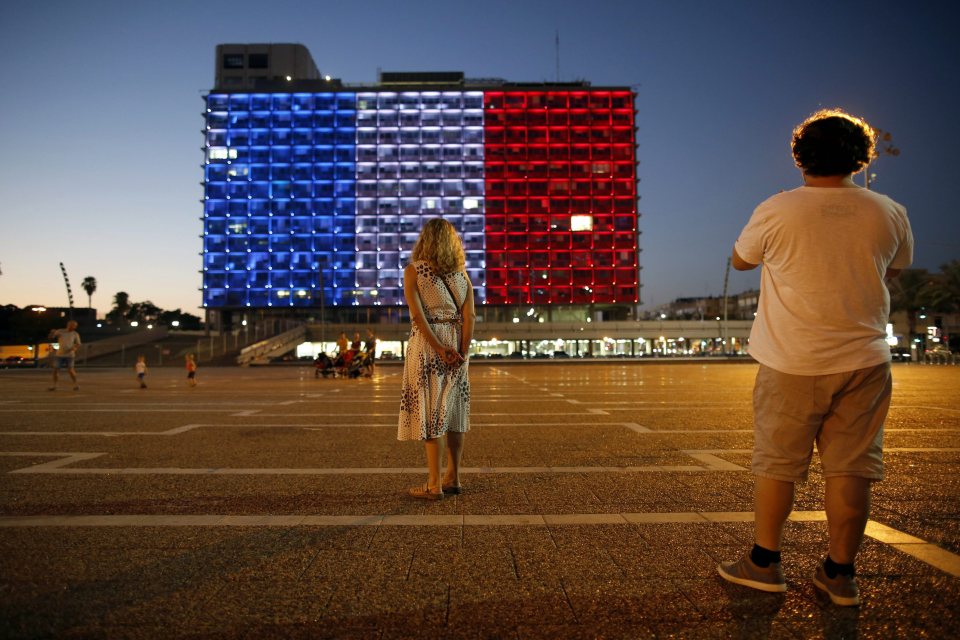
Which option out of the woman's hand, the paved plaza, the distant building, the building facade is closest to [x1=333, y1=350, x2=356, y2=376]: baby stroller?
the paved plaza

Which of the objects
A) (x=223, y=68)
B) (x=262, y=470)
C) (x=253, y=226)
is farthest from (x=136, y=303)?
(x=262, y=470)

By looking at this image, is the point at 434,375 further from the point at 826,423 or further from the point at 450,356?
the point at 826,423

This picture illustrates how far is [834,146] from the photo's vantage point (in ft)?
8.71

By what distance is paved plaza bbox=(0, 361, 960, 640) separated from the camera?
2234 mm

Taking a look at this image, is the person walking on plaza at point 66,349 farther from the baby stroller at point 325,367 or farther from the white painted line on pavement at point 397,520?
the white painted line on pavement at point 397,520

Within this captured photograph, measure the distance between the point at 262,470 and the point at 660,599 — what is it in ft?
11.7

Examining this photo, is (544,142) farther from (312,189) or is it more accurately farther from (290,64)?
(290,64)

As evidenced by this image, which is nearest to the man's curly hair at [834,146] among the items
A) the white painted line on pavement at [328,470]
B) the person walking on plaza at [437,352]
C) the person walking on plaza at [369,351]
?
the person walking on plaza at [437,352]

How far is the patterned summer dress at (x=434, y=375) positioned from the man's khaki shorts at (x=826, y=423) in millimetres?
2146

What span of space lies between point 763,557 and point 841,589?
0.28 metres

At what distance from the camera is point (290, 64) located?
10350cm

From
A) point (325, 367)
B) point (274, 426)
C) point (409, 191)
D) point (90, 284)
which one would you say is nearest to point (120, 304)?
point (90, 284)

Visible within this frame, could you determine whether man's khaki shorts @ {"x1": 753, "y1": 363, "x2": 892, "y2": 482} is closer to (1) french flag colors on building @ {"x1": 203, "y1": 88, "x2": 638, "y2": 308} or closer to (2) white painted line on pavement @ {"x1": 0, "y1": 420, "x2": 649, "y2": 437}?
(2) white painted line on pavement @ {"x1": 0, "y1": 420, "x2": 649, "y2": 437}

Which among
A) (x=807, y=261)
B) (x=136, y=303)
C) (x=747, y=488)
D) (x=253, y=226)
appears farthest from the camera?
(x=136, y=303)
